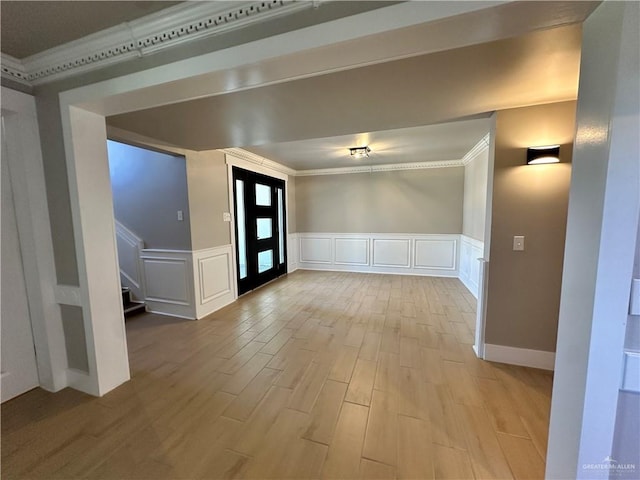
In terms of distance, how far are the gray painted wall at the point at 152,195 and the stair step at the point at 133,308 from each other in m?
0.87

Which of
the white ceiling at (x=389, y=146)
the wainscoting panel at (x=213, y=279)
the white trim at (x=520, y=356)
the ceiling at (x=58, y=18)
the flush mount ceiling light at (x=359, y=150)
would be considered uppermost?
the white ceiling at (x=389, y=146)

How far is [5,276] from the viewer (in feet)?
6.18

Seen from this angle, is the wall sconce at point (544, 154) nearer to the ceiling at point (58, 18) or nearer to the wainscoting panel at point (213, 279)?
the ceiling at point (58, 18)

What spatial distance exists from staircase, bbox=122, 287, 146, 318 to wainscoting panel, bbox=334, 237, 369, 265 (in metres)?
3.95

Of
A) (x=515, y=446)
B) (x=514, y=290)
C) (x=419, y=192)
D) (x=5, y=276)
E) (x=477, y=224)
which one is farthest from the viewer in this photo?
(x=419, y=192)

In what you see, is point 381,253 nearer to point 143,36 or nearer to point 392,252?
point 392,252

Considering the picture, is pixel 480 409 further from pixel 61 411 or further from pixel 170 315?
pixel 170 315

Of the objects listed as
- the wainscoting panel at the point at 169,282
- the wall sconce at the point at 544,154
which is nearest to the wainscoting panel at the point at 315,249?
the wainscoting panel at the point at 169,282

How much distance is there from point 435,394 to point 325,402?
835mm

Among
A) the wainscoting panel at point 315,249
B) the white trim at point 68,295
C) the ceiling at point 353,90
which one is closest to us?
the ceiling at point 353,90

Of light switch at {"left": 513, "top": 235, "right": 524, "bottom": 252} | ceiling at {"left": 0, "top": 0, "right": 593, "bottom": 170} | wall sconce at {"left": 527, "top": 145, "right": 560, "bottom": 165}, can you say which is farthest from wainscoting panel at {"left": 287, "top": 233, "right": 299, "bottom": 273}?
wall sconce at {"left": 527, "top": 145, "right": 560, "bottom": 165}

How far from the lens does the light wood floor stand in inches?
55.2

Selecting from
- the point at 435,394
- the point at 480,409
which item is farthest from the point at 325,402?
the point at 480,409

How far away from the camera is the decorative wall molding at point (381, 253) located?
5.42 m
